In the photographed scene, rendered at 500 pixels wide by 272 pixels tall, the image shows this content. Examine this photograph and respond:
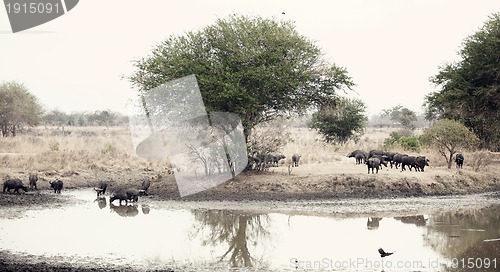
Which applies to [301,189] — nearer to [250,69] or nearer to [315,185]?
[315,185]

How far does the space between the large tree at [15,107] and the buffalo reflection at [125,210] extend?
115 feet

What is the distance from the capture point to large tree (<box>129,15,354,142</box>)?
2697cm

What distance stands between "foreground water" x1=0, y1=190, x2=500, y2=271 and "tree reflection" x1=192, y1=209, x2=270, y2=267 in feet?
0.09

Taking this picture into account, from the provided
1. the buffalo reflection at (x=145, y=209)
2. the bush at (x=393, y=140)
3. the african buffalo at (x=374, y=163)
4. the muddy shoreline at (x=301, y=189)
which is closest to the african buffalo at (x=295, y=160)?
the muddy shoreline at (x=301, y=189)

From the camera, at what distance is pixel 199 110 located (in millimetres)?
27141

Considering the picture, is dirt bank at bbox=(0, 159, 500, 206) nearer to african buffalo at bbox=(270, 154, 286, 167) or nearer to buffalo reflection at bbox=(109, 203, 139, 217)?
african buffalo at bbox=(270, 154, 286, 167)

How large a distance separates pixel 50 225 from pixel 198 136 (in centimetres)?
994

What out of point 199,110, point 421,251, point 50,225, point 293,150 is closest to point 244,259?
point 421,251

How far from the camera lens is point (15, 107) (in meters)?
56.8

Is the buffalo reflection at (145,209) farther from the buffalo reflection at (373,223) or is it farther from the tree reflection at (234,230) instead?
the buffalo reflection at (373,223)

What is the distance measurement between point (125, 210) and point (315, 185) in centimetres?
770

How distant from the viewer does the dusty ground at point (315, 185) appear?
2502cm

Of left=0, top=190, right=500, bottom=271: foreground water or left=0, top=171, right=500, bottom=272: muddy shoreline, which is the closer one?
left=0, top=190, right=500, bottom=271: foreground water

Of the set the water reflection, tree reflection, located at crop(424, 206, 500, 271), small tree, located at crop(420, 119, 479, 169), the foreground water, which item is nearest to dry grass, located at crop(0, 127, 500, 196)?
small tree, located at crop(420, 119, 479, 169)
